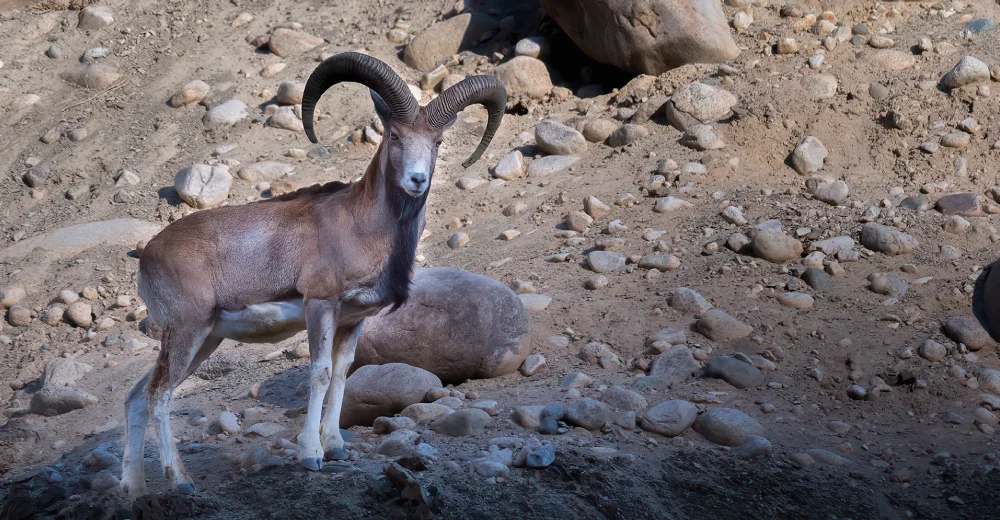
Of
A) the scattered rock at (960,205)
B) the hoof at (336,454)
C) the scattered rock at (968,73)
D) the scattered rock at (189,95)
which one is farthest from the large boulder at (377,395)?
the scattered rock at (189,95)

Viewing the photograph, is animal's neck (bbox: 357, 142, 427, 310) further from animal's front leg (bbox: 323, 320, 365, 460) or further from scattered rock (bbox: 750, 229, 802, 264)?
scattered rock (bbox: 750, 229, 802, 264)

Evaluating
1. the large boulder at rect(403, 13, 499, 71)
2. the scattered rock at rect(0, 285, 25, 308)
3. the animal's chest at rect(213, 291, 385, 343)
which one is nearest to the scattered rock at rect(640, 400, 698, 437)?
the animal's chest at rect(213, 291, 385, 343)

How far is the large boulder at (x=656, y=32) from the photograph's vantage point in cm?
1266

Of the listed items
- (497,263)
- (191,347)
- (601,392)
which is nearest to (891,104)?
(497,263)

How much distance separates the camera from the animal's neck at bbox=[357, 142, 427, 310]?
643 cm

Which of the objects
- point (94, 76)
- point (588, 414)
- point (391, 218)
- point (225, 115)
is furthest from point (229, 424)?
point (94, 76)

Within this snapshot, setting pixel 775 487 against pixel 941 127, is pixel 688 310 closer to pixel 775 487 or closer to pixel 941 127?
pixel 775 487

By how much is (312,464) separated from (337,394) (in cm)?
68

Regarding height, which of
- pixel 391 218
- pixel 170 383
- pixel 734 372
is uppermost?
pixel 391 218

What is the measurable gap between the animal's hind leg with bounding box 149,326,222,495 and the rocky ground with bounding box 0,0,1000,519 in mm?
256

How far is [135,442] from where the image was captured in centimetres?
601

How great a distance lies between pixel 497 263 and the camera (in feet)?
34.4

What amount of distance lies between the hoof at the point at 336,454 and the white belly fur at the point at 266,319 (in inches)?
33.9

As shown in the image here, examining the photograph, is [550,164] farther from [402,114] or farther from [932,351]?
[402,114]
